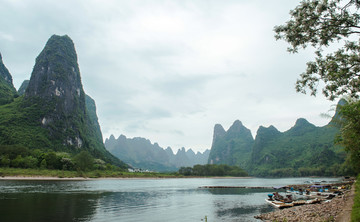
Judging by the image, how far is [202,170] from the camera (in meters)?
192

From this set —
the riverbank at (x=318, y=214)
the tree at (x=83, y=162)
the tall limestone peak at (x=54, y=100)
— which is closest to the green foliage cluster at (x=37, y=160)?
the tree at (x=83, y=162)

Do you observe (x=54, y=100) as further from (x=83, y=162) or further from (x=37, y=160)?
(x=37, y=160)

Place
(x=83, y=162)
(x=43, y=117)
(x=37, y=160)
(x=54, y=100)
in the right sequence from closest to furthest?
1. (x=37, y=160)
2. (x=83, y=162)
3. (x=43, y=117)
4. (x=54, y=100)

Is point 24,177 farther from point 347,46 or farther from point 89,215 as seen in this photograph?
point 347,46

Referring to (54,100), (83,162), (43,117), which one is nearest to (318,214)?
(83,162)

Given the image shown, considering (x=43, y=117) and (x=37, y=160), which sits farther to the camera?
(x=43, y=117)

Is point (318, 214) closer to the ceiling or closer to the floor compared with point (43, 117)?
closer to the floor

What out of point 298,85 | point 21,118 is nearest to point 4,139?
point 21,118

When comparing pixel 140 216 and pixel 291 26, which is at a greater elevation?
pixel 291 26

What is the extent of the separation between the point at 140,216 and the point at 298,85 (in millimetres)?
21477

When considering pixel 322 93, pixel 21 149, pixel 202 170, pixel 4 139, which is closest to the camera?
pixel 322 93

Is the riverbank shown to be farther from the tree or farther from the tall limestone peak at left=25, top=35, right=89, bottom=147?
the tall limestone peak at left=25, top=35, right=89, bottom=147

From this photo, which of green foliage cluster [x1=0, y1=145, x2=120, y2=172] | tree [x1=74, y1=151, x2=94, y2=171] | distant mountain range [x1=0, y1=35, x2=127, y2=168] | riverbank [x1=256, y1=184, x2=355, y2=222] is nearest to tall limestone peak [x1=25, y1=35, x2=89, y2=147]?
distant mountain range [x1=0, y1=35, x2=127, y2=168]

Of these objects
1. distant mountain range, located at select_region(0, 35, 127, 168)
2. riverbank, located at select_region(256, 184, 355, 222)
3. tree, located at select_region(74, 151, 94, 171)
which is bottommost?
riverbank, located at select_region(256, 184, 355, 222)
